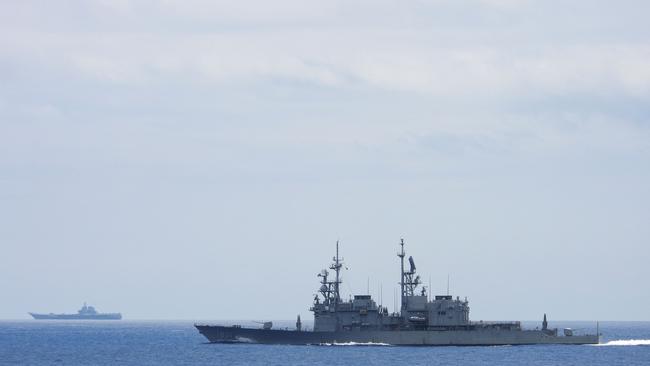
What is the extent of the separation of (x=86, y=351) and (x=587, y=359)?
184 feet

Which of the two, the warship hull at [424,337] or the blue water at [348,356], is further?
the warship hull at [424,337]

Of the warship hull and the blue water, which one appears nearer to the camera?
the blue water

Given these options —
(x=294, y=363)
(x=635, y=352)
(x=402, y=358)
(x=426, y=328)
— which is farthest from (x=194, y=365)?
(x=635, y=352)

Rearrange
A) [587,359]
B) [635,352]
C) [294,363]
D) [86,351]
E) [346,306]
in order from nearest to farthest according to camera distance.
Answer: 1. [294,363]
2. [587,359]
3. [346,306]
4. [635,352]
5. [86,351]

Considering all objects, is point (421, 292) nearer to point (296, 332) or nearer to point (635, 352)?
point (296, 332)

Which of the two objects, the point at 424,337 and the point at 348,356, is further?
the point at 424,337

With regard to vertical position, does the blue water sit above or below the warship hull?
below

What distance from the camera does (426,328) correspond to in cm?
10594

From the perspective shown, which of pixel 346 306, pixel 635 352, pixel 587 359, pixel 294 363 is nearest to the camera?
pixel 294 363

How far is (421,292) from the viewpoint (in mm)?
106312

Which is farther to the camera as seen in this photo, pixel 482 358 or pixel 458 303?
pixel 458 303

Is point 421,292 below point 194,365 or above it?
above

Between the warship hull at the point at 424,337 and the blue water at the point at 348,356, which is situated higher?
the warship hull at the point at 424,337

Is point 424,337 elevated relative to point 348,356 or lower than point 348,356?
elevated
